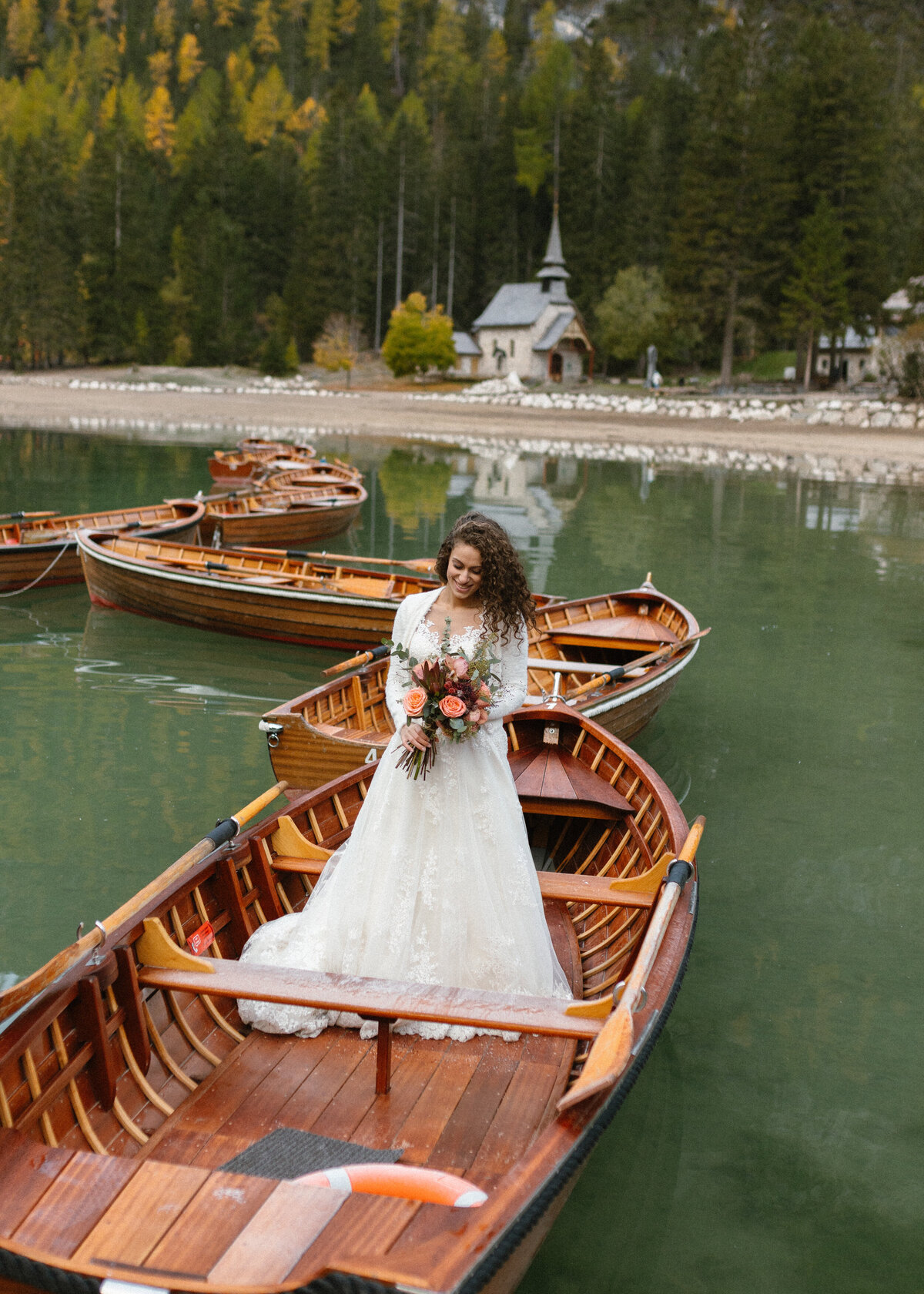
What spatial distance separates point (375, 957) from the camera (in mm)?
4445

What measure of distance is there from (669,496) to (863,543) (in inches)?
305

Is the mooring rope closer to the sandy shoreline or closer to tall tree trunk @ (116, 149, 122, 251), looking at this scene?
the sandy shoreline

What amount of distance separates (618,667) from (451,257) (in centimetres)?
7115

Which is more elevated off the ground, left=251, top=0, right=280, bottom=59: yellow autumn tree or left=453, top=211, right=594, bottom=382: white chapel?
left=251, top=0, right=280, bottom=59: yellow autumn tree

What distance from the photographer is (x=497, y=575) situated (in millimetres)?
4387

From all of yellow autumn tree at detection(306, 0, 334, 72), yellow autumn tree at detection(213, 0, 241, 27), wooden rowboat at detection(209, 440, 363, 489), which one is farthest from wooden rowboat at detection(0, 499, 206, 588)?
yellow autumn tree at detection(213, 0, 241, 27)

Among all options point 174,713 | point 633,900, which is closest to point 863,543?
point 174,713

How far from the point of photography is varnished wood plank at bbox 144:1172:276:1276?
2682 millimetres

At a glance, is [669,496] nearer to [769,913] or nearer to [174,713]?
[174,713]

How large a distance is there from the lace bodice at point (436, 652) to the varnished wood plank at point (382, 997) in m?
1.07

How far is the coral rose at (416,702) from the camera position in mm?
4211

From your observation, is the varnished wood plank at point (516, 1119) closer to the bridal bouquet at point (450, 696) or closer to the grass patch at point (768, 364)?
the bridal bouquet at point (450, 696)

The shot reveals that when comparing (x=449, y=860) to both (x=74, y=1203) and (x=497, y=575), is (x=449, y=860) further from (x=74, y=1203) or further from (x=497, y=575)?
(x=74, y=1203)

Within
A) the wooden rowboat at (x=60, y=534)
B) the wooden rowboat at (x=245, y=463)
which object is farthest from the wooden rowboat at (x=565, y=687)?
the wooden rowboat at (x=245, y=463)
